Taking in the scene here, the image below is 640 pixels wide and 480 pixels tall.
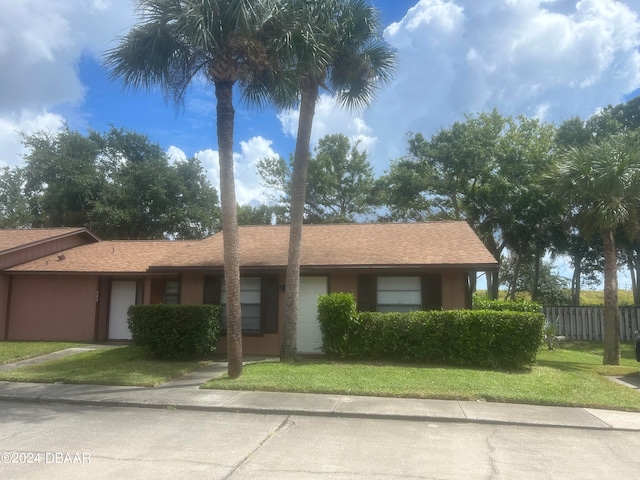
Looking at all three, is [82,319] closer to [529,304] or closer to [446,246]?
[446,246]

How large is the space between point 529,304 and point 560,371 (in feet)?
16.2

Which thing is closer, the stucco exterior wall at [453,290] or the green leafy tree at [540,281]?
the stucco exterior wall at [453,290]

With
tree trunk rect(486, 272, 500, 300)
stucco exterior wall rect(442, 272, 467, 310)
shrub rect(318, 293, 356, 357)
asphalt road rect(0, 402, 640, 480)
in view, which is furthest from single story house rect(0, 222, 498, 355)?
tree trunk rect(486, 272, 500, 300)

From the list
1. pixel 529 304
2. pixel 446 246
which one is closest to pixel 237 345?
pixel 446 246

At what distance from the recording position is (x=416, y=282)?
13.8 metres

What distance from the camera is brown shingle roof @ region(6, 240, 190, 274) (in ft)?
55.5

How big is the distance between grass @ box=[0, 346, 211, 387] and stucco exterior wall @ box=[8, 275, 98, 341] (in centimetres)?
359

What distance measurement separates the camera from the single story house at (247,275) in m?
13.7

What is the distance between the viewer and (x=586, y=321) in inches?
856

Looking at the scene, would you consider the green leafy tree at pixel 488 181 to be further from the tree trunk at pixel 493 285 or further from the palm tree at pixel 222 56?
the palm tree at pixel 222 56

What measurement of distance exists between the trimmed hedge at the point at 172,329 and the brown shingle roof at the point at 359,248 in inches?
71.6

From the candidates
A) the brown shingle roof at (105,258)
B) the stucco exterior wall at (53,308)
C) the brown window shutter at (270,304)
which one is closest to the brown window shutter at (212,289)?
the brown window shutter at (270,304)

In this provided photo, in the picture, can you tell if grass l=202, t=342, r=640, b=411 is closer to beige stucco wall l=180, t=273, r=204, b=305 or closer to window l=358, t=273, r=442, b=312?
window l=358, t=273, r=442, b=312

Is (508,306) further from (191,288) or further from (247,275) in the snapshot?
(191,288)
